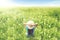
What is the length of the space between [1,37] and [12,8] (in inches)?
11.5

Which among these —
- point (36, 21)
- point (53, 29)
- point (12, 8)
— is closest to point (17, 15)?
point (12, 8)

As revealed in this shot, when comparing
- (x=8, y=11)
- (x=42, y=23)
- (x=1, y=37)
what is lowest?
(x=1, y=37)

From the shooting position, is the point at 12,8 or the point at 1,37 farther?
the point at 12,8

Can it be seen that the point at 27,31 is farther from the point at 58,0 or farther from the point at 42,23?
the point at 58,0

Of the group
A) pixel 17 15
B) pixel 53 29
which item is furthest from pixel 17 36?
pixel 53 29

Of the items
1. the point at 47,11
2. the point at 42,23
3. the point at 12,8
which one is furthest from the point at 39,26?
the point at 12,8

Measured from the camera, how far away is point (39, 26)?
4.00ft

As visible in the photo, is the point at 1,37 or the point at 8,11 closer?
the point at 1,37

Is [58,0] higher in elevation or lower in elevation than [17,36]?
higher

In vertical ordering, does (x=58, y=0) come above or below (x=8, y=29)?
above

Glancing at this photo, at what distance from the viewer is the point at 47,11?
129cm

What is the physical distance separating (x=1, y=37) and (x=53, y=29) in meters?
0.45

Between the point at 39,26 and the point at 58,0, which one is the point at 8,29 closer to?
the point at 39,26

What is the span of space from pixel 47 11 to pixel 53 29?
0.60ft
